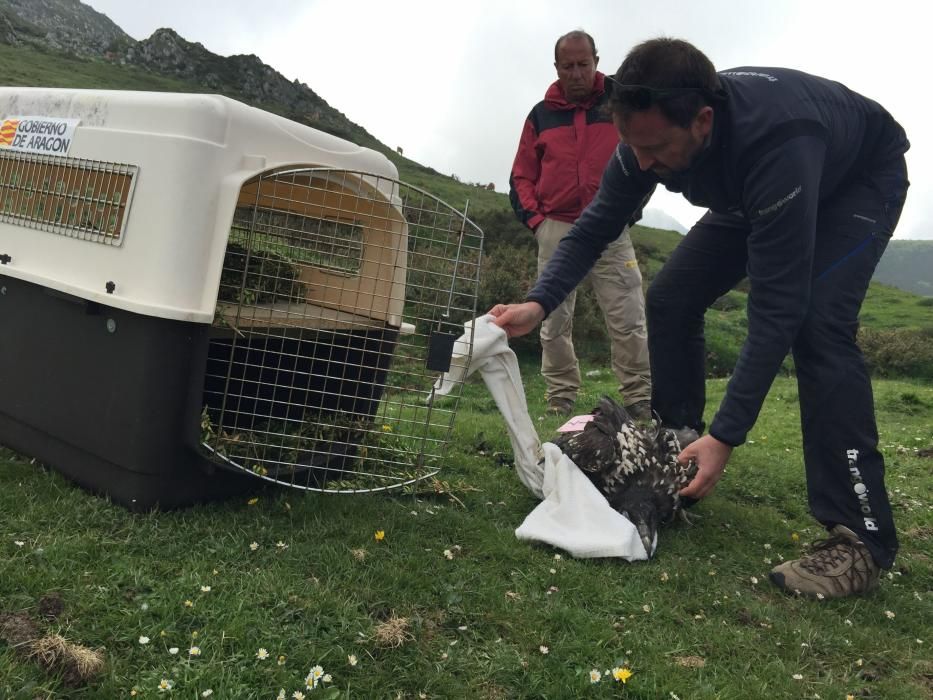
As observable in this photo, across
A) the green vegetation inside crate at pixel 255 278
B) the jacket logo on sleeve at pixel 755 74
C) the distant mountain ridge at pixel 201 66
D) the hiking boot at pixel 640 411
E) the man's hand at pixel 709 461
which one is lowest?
the hiking boot at pixel 640 411

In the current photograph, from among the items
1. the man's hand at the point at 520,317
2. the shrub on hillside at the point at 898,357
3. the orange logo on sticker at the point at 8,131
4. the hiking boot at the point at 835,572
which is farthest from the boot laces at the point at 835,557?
the shrub on hillside at the point at 898,357

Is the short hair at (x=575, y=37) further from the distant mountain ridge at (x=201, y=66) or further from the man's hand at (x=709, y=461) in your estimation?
the distant mountain ridge at (x=201, y=66)

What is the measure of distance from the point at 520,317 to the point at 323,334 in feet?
2.61

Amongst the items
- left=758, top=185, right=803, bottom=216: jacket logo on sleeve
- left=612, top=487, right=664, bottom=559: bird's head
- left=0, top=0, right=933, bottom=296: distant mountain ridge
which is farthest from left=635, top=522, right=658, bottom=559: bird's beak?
left=0, top=0, right=933, bottom=296: distant mountain ridge

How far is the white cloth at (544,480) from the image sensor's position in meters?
2.57

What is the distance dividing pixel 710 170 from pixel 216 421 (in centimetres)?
197

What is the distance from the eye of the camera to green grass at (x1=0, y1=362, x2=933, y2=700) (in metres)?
1.73

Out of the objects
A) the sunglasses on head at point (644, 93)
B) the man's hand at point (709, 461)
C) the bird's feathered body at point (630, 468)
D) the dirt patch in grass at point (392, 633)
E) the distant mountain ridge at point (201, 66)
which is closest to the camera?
the dirt patch in grass at point (392, 633)

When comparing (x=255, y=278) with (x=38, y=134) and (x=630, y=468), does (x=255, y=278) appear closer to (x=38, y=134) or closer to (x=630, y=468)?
(x=38, y=134)

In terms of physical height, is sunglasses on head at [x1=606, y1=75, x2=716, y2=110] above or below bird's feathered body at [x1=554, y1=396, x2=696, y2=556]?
above

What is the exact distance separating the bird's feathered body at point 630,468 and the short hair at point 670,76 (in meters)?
1.31

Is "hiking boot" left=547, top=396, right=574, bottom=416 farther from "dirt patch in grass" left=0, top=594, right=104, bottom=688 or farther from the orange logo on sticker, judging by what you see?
"dirt patch in grass" left=0, top=594, right=104, bottom=688

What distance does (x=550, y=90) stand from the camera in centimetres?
491

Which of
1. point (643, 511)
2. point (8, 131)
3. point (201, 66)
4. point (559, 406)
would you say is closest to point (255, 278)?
point (8, 131)
